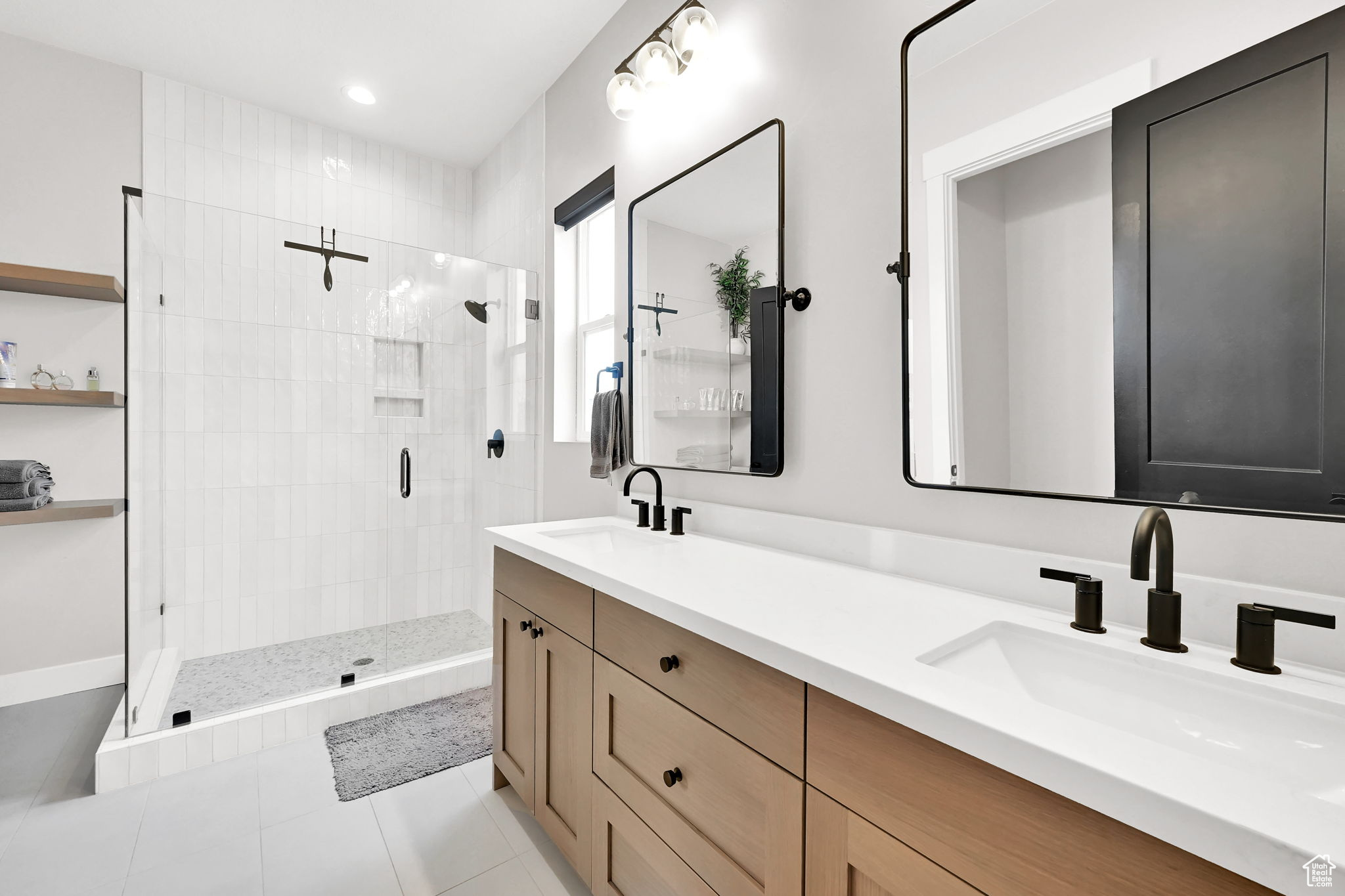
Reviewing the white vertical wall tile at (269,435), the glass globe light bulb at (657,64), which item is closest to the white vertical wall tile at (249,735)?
the white vertical wall tile at (269,435)

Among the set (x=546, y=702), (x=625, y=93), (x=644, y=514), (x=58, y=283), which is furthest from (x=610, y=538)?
(x=58, y=283)

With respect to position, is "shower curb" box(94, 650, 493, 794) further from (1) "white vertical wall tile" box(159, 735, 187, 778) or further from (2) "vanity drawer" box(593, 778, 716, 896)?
(2) "vanity drawer" box(593, 778, 716, 896)

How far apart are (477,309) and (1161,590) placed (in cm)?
258

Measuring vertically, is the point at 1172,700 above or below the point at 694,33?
below

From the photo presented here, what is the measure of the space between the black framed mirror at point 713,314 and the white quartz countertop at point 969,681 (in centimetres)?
42

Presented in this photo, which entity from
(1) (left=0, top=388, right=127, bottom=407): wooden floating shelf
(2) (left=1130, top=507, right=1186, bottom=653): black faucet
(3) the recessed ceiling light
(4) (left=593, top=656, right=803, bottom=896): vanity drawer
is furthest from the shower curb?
(3) the recessed ceiling light

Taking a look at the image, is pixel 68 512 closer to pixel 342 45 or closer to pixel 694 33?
pixel 342 45

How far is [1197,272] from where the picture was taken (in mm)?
815

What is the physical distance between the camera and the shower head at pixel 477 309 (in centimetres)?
262

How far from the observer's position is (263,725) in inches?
78.6

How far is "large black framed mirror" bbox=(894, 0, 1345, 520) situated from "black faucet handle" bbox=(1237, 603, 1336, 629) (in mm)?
163

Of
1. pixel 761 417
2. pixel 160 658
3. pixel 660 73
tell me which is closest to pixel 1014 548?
pixel 761 417

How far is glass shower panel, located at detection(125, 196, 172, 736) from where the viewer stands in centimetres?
199

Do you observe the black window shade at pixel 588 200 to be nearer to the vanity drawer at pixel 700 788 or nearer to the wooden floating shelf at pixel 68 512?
the vanity drawer at pixel 700 788
